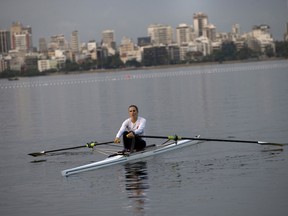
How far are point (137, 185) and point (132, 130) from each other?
8.55ft

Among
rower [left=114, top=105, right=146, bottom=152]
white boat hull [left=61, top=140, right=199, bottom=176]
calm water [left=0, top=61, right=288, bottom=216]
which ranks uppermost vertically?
rower [left=114, top=105, right=146, bottom=152]

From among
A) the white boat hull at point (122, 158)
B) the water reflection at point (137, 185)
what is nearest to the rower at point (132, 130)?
the white boat hull at point (122, 158)

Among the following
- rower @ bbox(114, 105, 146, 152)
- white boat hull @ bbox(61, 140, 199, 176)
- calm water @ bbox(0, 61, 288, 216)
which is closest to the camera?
calm water @ bbox(0, 61, 288, 216)

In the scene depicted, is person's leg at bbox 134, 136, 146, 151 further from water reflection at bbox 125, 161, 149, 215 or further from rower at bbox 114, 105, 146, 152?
water reflection at bbox 125, 161, 149, 215

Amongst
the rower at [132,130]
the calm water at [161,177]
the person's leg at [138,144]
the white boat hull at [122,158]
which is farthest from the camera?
the person's leg at [138,144]

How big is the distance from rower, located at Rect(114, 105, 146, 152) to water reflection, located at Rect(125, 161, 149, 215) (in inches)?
15.3

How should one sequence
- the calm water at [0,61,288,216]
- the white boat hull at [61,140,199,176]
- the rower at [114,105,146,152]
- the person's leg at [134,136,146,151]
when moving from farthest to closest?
the person's leg at [134,136,146,151] → the rower at [114,105,146,152] → the white boat hull at [61,140,199,176] → the calm water at [0,61,288,216]

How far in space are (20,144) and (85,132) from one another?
335 cm

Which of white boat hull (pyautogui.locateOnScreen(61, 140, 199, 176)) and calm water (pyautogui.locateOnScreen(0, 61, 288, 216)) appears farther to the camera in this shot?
white boat hull (pyautogui.locateOnScreen(61, 140, 199, 176))

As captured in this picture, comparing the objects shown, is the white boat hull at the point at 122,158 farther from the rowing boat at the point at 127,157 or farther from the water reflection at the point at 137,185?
the water reflection at the point at 137,185

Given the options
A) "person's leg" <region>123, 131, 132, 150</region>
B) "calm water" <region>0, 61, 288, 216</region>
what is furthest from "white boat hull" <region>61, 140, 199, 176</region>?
"person's leg" <region>123, 131, 132, 150</region>

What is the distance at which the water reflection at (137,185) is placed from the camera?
44.3ft

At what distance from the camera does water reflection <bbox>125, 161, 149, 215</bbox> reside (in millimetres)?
13508

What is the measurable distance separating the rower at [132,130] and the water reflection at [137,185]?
389mm
